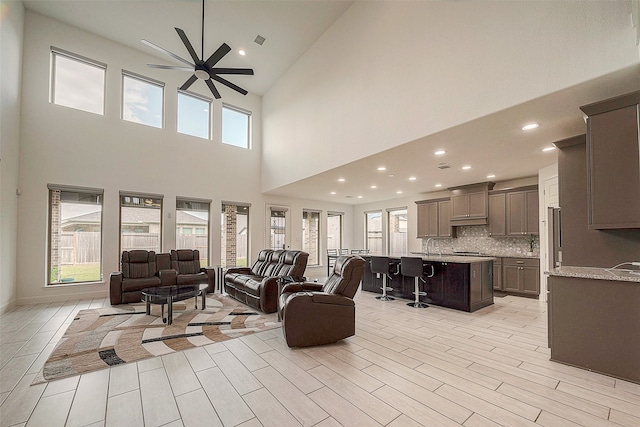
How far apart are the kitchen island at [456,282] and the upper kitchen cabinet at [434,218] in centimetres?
234

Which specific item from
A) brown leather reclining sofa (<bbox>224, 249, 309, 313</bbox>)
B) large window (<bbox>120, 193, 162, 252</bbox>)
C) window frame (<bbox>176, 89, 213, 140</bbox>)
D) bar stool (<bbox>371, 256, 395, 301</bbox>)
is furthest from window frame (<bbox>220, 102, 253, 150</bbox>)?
bar stool (<bbox>371, 256, 395, 301</bbox>)

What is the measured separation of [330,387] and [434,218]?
669 centimetres

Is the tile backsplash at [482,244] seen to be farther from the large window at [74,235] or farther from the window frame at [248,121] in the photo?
the large window at [74,235]

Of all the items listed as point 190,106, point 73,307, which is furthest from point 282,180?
point 73,307

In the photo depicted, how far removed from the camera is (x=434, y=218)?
26.4ft

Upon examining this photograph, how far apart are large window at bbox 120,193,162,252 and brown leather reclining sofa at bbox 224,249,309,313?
2.37 metres

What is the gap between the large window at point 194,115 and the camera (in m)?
7.30

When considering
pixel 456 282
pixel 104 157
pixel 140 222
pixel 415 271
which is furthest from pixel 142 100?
pixel 456 282

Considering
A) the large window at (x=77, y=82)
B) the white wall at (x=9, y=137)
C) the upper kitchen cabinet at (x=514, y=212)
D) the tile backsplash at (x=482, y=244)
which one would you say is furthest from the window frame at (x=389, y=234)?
the white wall at (x=9, y=137)

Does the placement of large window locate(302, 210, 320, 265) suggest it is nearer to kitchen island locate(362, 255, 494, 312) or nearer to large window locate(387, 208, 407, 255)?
large window locate(387, 208, 407, 255)

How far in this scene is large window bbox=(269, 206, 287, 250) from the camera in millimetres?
8844

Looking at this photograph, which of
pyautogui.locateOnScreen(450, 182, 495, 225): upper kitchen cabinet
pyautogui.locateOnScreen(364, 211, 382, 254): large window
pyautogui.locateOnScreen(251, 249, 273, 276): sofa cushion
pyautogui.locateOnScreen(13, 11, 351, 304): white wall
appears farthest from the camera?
pyautogui.locateOnScreen(364, 211, 382, 254): large window

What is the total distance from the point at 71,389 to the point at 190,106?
22.7ft

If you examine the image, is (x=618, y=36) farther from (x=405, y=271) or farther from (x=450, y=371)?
(x=405, y=271)
